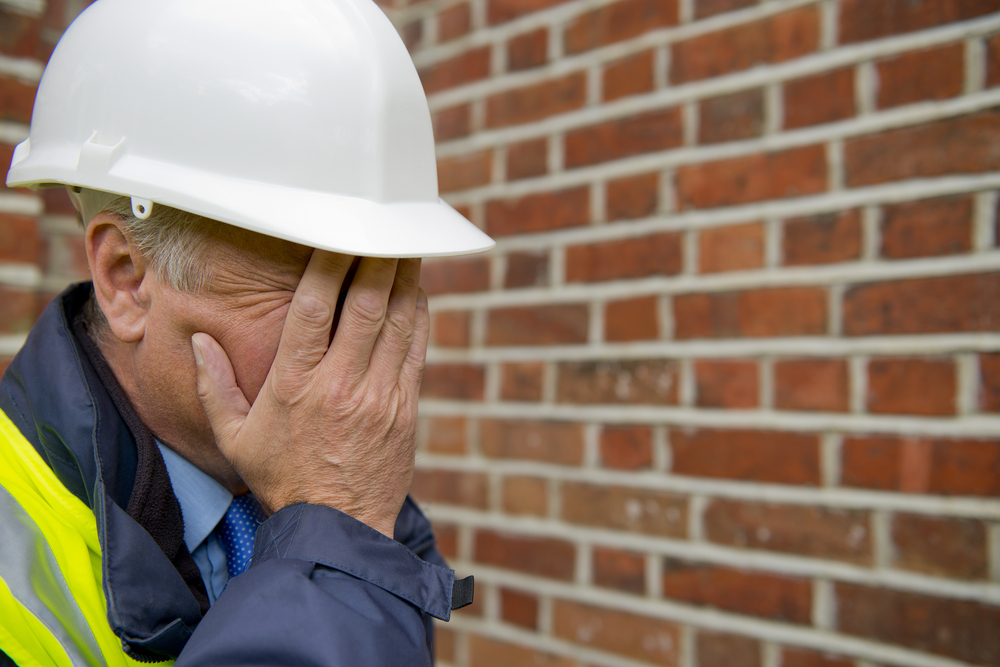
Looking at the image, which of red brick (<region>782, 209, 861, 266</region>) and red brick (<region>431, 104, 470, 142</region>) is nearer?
red brick (<region>782, 209, 861, 266</region>)

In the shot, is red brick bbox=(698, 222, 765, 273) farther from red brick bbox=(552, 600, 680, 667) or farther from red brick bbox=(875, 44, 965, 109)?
red brick bbox=(552, 600, 680, 667)

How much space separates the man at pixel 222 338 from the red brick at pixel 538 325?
2.05ft

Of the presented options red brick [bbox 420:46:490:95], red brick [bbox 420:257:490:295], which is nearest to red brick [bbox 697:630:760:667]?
red brick [bbox 420:257:490:295]

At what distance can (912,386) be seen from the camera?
1.25 m

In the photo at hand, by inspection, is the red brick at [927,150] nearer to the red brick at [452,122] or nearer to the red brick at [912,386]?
the red brick at [912,386]

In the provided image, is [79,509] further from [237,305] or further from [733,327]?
[733,327]

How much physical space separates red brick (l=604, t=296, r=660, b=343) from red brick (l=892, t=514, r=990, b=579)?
0.59m

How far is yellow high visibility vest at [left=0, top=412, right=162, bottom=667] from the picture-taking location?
850mm

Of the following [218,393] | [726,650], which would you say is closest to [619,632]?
[726,650]

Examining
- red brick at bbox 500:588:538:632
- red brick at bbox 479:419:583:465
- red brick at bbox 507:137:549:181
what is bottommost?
red brick at bbox 500:588:538:632

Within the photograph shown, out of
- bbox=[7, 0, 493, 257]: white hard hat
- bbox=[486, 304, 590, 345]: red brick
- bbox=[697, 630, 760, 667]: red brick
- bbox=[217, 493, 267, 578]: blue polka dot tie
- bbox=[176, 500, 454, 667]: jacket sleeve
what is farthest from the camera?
bbox=[486, 304, 590, 345]: red brick

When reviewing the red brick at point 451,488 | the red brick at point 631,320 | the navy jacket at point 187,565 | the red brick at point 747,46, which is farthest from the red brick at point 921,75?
the red brick at point 451,488

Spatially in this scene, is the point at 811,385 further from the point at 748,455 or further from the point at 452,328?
the point at 452,328

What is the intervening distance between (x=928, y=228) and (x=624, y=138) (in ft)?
2.15
